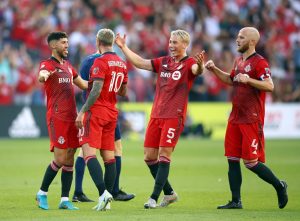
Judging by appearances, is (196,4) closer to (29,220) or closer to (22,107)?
(22,107)

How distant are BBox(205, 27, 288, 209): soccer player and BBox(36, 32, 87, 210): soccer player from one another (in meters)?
2.03

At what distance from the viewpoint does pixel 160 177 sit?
1224 cm

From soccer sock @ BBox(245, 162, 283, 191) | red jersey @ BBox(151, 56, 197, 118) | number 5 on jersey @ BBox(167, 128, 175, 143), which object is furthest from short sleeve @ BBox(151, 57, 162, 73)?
soccer sock @ BBox(245, 162, 283, 191)

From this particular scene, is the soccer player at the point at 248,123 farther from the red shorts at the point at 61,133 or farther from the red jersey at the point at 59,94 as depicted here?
the red shorts at the point at 61,133

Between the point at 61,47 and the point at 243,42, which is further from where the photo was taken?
the point at 243,42

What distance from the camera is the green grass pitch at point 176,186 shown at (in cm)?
1140

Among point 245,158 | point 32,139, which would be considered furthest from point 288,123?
point 245,158

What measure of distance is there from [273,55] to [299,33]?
80.8 inches

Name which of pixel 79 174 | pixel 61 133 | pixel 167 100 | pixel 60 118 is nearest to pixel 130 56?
pixel 167 100

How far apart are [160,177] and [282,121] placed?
19.9 m

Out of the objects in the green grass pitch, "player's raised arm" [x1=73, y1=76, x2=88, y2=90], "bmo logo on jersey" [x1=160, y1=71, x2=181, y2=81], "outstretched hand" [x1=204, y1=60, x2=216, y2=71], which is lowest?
the green grass pitch

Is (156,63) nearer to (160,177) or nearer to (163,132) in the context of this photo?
(163,132)

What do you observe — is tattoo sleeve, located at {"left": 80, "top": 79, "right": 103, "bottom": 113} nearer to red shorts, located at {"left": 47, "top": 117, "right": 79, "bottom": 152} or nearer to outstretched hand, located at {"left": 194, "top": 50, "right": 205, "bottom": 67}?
red shorts, located at {"left": 47, "top": 117, "right": 79, "bottom": 152}

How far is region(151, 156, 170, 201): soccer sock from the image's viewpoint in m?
12.2
